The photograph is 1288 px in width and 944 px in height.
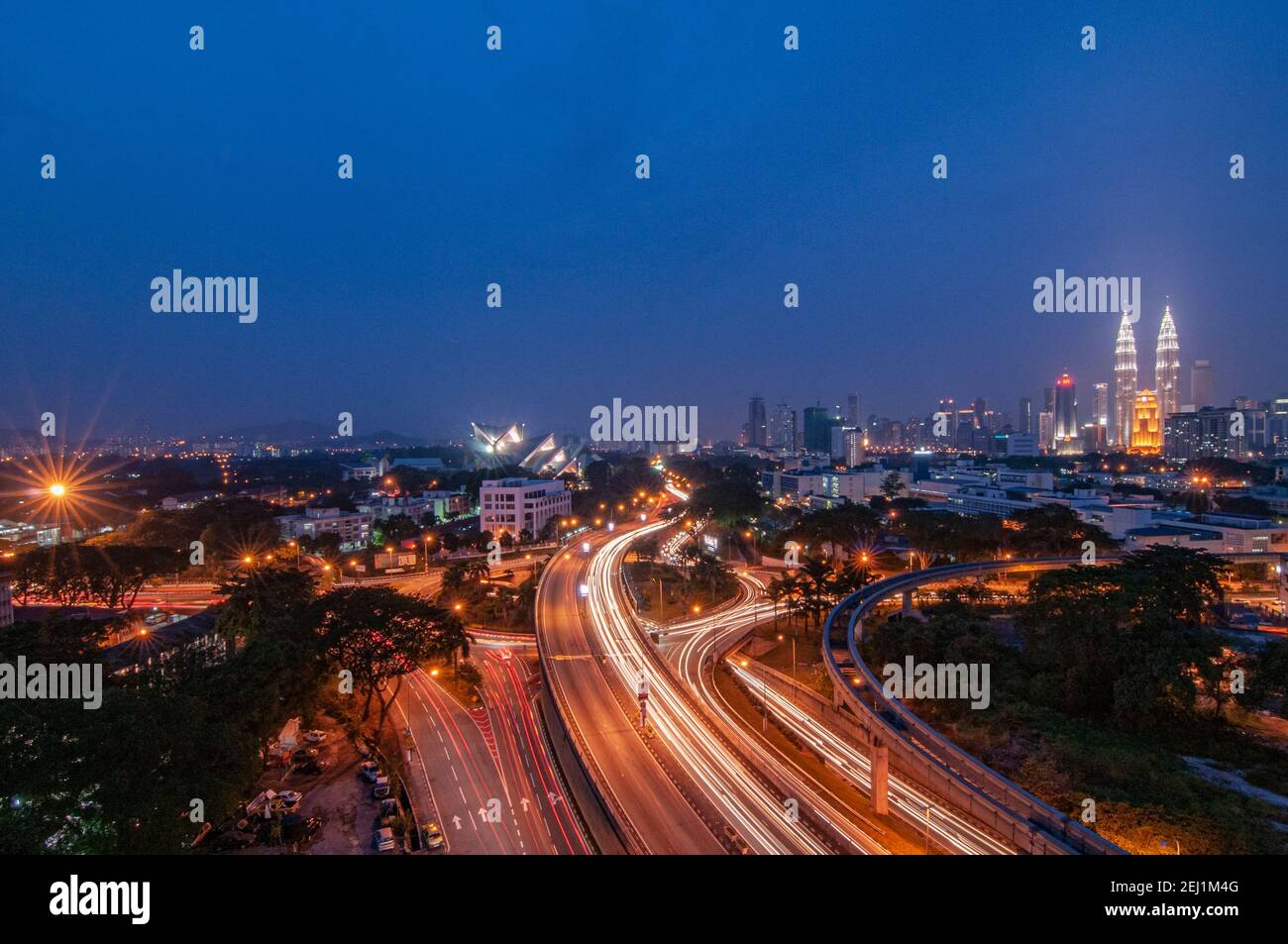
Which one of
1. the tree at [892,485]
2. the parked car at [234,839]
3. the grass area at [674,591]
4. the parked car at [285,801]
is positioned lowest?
the parked car at [285,801]

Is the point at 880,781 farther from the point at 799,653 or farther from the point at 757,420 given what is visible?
the point at 757,420

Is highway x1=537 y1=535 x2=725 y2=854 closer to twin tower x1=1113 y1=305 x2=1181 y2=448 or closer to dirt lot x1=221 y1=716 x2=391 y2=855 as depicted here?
dirt lot x1=221 y1=716 x2=391 y2=855

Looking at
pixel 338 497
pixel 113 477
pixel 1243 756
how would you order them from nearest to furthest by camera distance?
pixel 1243 756 < pixel 338 497 < pixel 113 477

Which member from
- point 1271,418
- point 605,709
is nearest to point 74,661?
point 605,709

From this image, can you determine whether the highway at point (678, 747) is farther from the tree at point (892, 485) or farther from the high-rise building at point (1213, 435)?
the high-rise building at point (1213, 435)

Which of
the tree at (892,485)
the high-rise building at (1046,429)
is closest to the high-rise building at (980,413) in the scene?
the high-rise building at (1046,429)

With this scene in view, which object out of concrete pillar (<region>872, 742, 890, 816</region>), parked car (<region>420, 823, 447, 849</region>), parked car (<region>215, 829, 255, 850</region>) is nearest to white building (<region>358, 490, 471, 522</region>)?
parked car (<region>215, 829, 255, 850</region>)
